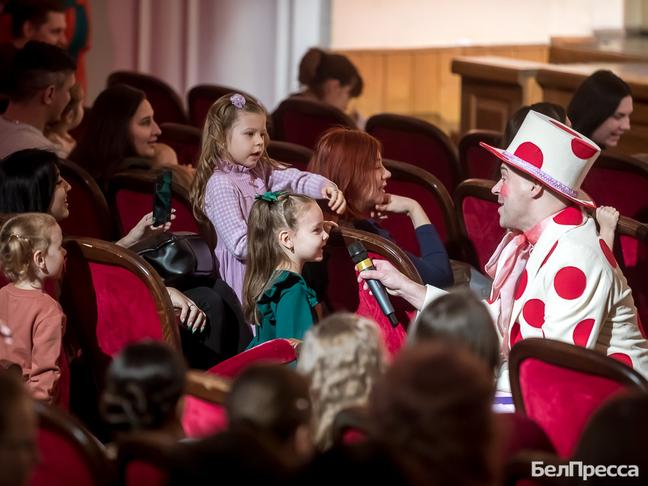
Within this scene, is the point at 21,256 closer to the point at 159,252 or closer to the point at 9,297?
the point at 9,297

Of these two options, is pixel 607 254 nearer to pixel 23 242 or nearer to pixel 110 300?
pixel 110 300

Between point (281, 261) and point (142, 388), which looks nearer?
point (142, 388)

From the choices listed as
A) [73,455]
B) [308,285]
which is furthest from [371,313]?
[73,455]

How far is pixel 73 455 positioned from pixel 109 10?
18.9 ft

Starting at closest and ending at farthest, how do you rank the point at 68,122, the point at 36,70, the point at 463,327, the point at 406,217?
the point at 463,327 → the point at 406,217 → the point at 36,70 → the point at 68,122

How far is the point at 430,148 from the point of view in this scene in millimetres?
4664

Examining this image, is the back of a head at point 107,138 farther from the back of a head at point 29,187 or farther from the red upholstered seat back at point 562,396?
the red upholstered seat back at point 562,396

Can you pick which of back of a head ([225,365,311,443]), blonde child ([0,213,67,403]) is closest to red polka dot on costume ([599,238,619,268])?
blonde child ([0,213,67,403])

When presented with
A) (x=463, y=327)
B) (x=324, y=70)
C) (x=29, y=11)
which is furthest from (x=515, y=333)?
(x=29, y=11)

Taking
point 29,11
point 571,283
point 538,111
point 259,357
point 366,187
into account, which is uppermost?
point 29,11

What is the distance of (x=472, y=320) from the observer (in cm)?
213

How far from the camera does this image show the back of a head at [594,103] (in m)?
4.41

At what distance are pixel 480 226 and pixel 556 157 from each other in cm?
86

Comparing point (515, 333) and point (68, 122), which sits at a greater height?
point (68, 122)
